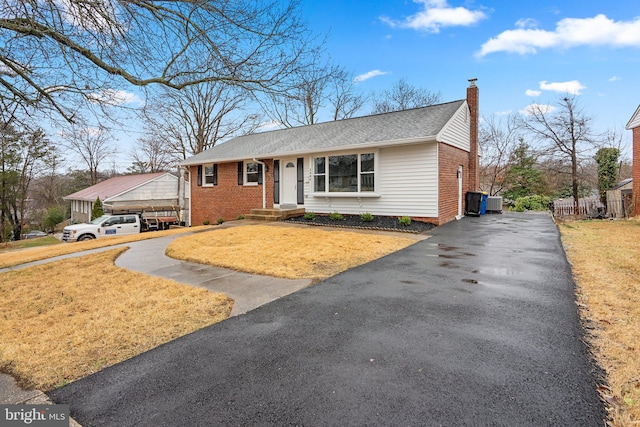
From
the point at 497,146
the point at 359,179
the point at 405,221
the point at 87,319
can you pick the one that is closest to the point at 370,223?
the point at 405,221

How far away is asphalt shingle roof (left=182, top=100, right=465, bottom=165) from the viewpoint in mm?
11227

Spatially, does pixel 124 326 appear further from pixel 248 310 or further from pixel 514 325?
pixel 514 325

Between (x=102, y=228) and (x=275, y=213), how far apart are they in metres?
10.1

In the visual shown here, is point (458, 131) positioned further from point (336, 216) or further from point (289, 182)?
point (289, 182)

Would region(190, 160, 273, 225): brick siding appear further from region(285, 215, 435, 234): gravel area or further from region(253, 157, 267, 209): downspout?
region(285, 215, 435, 234): gravel area

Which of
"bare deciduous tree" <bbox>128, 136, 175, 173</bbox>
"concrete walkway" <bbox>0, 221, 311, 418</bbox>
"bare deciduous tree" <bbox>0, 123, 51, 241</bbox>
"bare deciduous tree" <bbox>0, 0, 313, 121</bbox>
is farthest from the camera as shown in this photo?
"bare deciduous tree" <bbox>128, 136, 175, 173</bbox>

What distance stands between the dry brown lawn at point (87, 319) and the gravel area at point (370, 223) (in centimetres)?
719

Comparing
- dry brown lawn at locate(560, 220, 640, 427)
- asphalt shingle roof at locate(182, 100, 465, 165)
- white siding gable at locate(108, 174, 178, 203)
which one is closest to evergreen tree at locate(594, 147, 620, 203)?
asphalt shingle roof at locate(182, 100, 465, 165)

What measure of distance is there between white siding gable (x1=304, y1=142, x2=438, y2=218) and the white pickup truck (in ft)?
42.3

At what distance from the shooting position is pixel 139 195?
93.1 ft

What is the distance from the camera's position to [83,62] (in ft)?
17.6

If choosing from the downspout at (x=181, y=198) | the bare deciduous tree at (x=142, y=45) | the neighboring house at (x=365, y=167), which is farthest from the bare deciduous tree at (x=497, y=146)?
the downspout at (x=181, y=198)

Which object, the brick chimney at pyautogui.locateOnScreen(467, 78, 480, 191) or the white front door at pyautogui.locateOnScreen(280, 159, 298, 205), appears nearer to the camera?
the white front door at pyautogui.locateOnScreen(280, 159, 298, 205)

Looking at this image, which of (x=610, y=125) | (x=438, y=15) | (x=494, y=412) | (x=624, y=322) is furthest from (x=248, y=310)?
(x=610, y=125)
